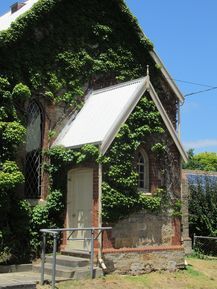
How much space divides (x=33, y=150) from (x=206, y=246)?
9.38 m

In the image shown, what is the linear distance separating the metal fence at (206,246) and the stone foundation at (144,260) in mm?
5046

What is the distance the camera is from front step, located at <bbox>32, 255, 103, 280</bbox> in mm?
13539

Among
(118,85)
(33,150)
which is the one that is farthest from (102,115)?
(33,150)

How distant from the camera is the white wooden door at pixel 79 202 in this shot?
15.8 m

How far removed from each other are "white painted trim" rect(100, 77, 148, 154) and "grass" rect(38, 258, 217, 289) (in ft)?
12.5

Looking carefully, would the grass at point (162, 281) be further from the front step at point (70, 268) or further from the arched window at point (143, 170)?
the arched window at point (143, 170)

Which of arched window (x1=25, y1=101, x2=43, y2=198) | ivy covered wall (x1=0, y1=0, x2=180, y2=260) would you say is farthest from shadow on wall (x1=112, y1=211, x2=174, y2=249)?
arched window (x1=25, y1=101, x2=43, y2=198)

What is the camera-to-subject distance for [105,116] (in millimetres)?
16234

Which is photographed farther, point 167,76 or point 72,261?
point 167,76

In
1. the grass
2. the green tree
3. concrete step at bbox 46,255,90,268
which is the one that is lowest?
the grass

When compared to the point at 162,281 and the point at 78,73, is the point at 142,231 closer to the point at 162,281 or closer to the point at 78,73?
the point at 162,281

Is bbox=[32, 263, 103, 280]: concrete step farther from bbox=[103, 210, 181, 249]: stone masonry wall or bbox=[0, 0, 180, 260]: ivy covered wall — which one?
bbox=[0, 0, 180, 260]: ivy covered wall

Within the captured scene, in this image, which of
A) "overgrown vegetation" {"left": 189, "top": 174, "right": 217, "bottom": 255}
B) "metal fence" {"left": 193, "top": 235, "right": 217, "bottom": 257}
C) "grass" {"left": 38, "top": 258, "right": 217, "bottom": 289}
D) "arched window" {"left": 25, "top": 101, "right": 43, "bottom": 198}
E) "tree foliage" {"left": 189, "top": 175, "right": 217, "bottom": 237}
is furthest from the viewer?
"tree foliage" {"left": 189, "top": 175, "right": 217, "bottom": 237}

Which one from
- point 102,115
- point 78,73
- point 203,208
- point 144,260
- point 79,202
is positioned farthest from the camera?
point 203,208
